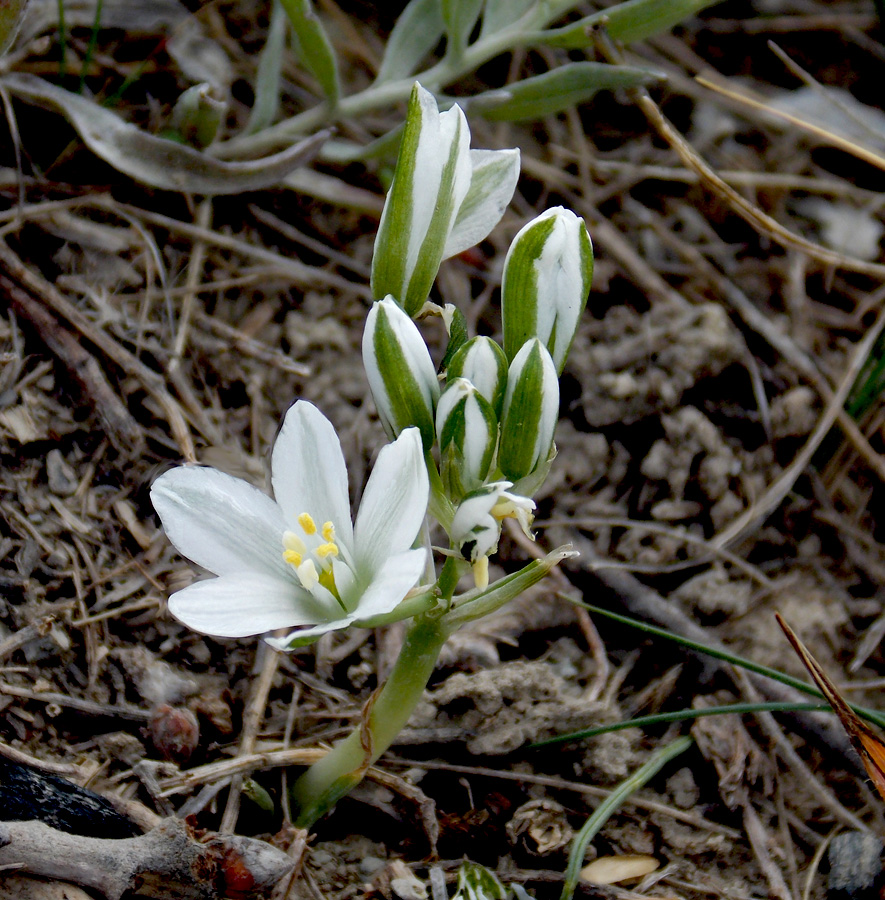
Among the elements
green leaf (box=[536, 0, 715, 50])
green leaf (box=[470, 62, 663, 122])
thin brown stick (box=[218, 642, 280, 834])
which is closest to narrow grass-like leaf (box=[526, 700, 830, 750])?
thin brown stick (box=[218, 642, 280, 834])

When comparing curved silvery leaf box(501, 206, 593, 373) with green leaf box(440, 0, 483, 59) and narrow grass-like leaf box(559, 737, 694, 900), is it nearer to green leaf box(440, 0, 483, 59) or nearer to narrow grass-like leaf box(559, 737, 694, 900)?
narrow grass-like leaf box(559, 737, 694, 900)

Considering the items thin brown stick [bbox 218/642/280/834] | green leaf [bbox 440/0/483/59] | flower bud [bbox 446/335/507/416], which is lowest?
thin brown stick [bbox 218/642/280/834]

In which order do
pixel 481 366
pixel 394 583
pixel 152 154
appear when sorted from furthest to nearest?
pixel 152 154 → pixel 481 366 → pixel 394 583

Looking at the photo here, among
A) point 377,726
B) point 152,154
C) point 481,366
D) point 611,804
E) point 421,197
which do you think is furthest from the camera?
point 152,154

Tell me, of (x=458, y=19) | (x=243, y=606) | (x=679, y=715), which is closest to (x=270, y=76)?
(x=458, y=19)

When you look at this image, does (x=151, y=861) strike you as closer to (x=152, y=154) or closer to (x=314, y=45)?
(x=152, y=154)

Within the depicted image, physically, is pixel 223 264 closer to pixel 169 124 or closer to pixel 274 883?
pixel 169 124
